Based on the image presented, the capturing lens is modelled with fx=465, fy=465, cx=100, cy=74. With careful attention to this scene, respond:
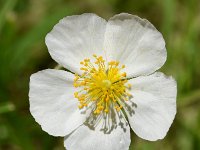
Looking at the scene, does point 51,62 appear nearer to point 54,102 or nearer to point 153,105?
point 54,102

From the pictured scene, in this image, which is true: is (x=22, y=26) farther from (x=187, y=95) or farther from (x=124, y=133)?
(x=124, y=133)

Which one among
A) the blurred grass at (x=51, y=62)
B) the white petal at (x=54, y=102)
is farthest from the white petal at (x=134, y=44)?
the blurred grass at (x=51, y=62)

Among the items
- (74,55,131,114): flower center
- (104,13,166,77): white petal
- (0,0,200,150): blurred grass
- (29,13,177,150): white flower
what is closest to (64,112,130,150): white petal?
(29,13,177,150): white flower

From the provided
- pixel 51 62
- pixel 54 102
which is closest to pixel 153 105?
pixel 54 102

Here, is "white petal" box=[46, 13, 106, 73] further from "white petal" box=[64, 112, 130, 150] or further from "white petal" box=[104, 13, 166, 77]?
"white petal" box=[64, 112, 130, 150]

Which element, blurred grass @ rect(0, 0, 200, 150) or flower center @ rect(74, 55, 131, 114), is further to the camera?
blurred grass @ rect(0, 0, 200, 150)

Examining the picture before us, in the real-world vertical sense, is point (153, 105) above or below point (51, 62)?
above

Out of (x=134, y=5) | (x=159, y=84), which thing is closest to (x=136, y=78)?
(x=159, y=84)
